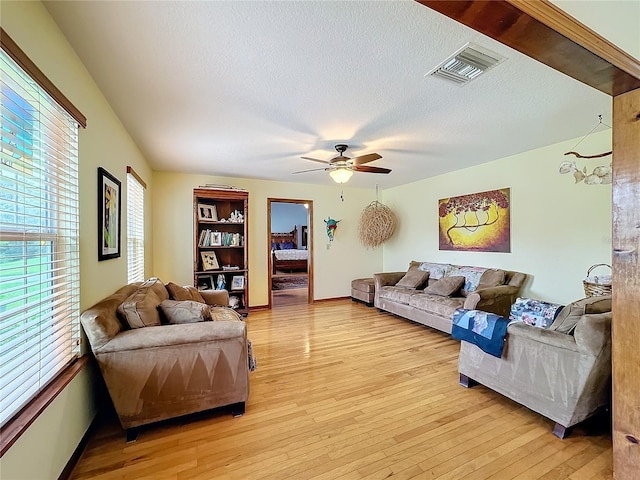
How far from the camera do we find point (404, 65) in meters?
1.83

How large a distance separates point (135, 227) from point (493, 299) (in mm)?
4374

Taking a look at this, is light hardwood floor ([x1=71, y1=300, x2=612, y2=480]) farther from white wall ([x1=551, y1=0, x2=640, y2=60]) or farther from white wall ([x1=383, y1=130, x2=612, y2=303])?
white wall ([x1=551, y1=0, x2=640, y2=60])

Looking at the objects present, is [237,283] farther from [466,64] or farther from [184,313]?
[466,64]

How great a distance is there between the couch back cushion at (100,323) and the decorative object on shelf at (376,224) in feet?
15.1

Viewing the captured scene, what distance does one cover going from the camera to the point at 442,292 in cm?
419

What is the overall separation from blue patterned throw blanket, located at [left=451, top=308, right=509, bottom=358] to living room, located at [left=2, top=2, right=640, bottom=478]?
185 cm

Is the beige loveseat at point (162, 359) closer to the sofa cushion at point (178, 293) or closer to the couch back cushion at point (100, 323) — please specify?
the couch back cushion at point (100, 323)

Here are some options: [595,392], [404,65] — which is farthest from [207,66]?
[595,392]

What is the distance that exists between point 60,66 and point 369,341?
11.9 ft

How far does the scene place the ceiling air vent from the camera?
1.68m

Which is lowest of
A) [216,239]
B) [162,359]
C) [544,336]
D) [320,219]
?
[162,359]

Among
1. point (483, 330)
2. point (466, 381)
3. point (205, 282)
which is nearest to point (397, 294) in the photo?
point (466, 381)

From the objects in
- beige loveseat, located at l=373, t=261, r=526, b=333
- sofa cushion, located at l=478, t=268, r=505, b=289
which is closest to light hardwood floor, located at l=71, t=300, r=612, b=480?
beige loveseat, located at l=373, t=261, r=526, b=333

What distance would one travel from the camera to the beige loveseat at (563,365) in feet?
5.67
